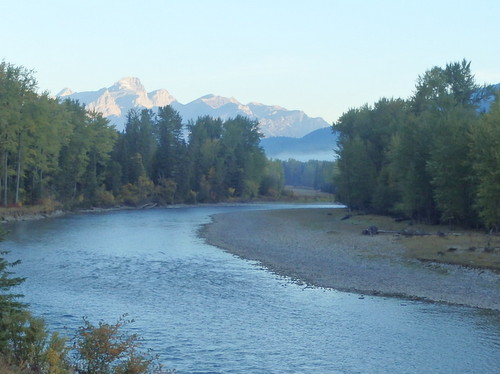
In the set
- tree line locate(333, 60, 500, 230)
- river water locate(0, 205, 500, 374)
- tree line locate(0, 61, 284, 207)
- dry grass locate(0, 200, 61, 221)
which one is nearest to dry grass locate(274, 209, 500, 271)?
tree line locate(333, 60, 500, 230)

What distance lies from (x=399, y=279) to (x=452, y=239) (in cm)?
1764

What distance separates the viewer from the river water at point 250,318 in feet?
70.5

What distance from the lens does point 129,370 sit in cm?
1457

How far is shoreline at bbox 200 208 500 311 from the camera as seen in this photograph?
3303 cm

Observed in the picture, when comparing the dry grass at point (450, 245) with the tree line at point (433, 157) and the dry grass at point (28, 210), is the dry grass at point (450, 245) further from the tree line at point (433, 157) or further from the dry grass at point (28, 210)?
the dry grass at point (28, 210)

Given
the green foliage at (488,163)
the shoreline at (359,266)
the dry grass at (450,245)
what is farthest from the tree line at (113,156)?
the green foliage at (488,163)

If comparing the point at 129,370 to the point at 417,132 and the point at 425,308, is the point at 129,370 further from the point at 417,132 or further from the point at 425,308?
the point at 417,132

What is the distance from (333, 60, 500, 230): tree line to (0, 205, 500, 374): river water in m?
26.2

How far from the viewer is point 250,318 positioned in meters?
27.5

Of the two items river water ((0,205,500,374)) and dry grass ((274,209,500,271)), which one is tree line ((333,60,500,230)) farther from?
river water ((0,205,500,374))

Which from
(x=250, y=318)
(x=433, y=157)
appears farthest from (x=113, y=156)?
(x=250, y=318)

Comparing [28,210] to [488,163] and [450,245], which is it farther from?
[488,163]

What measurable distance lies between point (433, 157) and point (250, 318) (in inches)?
1695

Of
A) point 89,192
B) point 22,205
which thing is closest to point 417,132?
point 22,205
